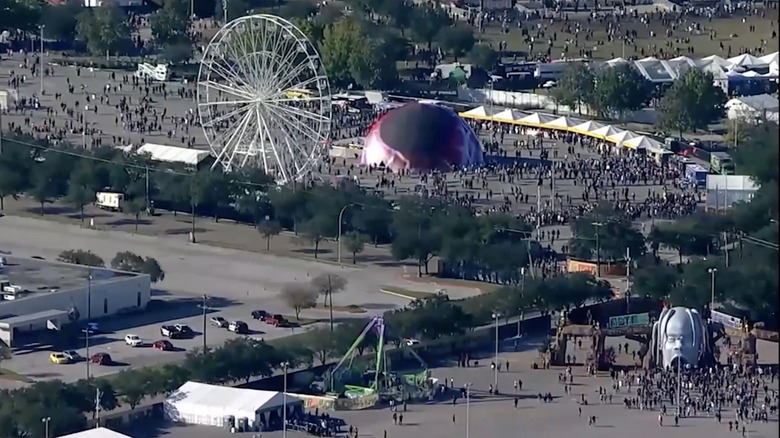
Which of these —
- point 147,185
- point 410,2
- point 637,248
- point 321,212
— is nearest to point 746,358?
point 637,248

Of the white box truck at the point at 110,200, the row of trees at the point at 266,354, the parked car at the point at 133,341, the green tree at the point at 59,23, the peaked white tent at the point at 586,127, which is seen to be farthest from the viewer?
the green tree at the point at 59,23

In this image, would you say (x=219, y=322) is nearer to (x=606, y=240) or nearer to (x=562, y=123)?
(x=606, y=240)

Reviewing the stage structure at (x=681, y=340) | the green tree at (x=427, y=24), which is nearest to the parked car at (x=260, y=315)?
the stage structure at (x=681, y=340)

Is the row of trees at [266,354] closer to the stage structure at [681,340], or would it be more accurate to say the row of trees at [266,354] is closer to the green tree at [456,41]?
the stage structure at [681,340]

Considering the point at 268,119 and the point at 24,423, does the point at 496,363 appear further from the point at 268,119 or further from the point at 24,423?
A: the point at 268,119

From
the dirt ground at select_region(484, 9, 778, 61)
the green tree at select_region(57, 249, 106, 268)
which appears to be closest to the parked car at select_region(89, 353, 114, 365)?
the green tree at select_region(57, 249, 106, 268)

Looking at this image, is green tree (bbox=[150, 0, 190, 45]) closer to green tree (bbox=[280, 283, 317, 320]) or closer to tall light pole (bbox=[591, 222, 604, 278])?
tall light pole (bbox=[591, 222, 604, 278])

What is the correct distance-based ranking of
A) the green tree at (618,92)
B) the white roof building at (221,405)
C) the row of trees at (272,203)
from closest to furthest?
the white roof building at (221,405) → the row of trees at (272,203) → the green tree at (618,92)
